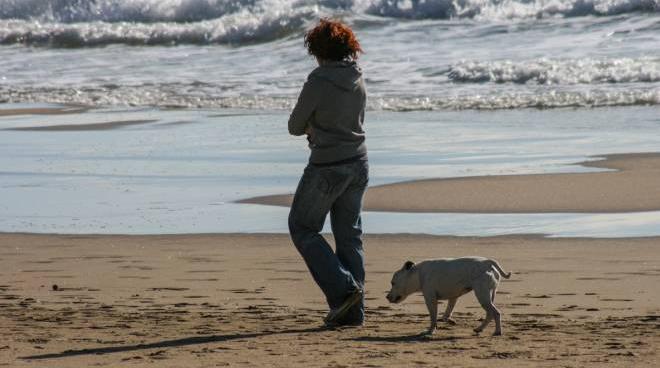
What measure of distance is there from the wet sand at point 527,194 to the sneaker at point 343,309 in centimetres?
397

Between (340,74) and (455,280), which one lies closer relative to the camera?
(455,280)

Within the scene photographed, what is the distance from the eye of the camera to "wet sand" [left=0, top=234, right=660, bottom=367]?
18.2 ft

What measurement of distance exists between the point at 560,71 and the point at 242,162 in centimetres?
973

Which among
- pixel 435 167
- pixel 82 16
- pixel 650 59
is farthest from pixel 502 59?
pixel 82 16

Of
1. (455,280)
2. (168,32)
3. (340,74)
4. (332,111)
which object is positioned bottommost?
(168,32)

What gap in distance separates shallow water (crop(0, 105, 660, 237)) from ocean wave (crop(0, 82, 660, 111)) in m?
0.75

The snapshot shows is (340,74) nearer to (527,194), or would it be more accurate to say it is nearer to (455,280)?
(455,280)

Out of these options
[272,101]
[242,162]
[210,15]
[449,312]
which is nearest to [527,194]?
[242,162]

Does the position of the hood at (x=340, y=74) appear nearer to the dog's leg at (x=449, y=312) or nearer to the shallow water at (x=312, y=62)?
the dog's leg at (x=449, y=312)

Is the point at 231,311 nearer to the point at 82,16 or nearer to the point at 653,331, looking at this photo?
the point at 653,331

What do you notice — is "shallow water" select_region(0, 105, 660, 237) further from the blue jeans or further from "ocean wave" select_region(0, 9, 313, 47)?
"ocean wave" select_region(0, 9, 313, 47)

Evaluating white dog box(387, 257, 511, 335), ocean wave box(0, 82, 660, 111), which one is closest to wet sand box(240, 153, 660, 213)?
white dog box(387, 257, 511, 335)

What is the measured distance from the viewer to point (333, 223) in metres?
6.38

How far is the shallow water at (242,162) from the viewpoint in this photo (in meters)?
9.66
